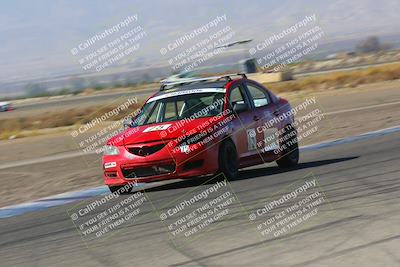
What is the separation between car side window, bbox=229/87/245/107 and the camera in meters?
12.6

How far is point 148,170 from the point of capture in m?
11.5

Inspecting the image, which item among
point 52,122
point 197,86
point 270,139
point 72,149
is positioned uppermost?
point 197,86

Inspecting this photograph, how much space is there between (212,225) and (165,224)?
63 centimetres

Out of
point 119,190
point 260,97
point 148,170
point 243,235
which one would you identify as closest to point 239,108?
point 260,97

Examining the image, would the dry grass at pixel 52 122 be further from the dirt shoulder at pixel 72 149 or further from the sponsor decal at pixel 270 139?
the sponsor decal at pixel 270 139

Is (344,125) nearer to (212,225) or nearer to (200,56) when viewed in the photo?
(200,56)

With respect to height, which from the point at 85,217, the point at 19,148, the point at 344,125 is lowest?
the point at 344,125

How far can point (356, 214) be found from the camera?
820cm

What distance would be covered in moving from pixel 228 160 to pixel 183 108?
44.7 inches

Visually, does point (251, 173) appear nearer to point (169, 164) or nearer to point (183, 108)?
point (183, 108)

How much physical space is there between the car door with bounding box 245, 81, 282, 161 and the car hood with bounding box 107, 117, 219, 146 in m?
→ 1.15

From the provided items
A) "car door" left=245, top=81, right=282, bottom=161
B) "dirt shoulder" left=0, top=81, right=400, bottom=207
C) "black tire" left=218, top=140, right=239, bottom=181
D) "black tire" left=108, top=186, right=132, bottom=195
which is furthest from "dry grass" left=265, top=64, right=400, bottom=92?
"black tire" left=108, top=186, right=132, bottom=195

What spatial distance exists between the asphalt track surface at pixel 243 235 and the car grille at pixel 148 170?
11.6 inches

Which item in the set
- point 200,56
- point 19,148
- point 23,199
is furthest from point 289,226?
point 19,148
